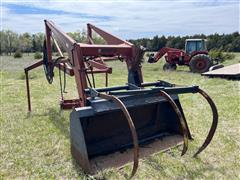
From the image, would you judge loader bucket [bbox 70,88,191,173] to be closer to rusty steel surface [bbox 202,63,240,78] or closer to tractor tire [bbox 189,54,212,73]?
rusty steel surface [bbox 202,63,240,78]

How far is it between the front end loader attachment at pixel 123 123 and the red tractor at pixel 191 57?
8.45m

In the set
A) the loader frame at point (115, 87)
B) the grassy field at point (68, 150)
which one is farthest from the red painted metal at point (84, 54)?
the grassy field at point (68, 150)

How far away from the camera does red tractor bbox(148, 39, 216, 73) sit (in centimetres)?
1114

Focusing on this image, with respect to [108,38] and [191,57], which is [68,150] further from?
[191,57]

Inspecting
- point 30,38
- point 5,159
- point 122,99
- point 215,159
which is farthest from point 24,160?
point 30,38

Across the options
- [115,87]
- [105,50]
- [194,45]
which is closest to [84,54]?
[105,50]

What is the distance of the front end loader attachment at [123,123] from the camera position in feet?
7.48

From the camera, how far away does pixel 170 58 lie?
12.1 m

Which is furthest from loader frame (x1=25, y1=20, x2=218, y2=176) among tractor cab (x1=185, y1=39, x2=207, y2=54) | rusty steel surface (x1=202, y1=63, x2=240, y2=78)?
tractor cab (x1=185, y1=39, x2=207, y2=54)

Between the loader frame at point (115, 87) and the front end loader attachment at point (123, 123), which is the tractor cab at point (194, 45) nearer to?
the loader frame at point (115, 87)

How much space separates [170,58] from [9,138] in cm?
966

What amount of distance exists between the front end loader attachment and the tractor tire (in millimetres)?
8386

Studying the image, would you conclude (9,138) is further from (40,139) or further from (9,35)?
(9,35)

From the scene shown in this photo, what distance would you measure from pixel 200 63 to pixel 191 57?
65 centimetres
